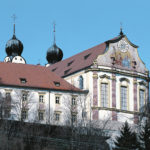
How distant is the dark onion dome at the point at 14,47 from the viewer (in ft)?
307

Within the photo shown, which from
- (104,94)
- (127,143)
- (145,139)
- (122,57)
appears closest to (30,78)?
(104,94)

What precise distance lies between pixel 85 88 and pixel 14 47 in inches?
1096

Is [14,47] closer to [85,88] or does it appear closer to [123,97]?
[85,88]

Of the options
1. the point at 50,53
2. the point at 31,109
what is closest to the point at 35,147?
the point at 31,109

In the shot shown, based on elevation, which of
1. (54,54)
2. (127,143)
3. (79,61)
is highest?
(54,54)

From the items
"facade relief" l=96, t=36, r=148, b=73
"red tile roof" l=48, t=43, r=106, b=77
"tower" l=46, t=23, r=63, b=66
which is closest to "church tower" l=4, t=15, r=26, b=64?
"tower" l=46, t=23, r=63, b=66

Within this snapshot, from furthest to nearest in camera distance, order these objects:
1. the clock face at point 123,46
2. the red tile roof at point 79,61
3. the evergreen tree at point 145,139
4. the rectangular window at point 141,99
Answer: the rectangular window at point 141,99 → the clock face at point 123,46 → the red tile roof at point 79,61 → the evergreen tree at point 145,139

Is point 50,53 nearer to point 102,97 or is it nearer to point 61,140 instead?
point 102,97

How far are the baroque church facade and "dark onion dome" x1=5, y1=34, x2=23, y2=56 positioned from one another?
20.8m

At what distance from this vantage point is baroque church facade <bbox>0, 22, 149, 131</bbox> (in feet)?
209

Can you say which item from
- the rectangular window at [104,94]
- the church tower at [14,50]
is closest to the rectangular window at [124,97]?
the rectangular window at [104,94]

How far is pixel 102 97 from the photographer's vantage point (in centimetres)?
6806

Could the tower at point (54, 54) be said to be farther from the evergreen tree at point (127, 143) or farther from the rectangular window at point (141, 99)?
the evergreen tree at point (127, 143)

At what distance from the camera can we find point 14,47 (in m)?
93.5
